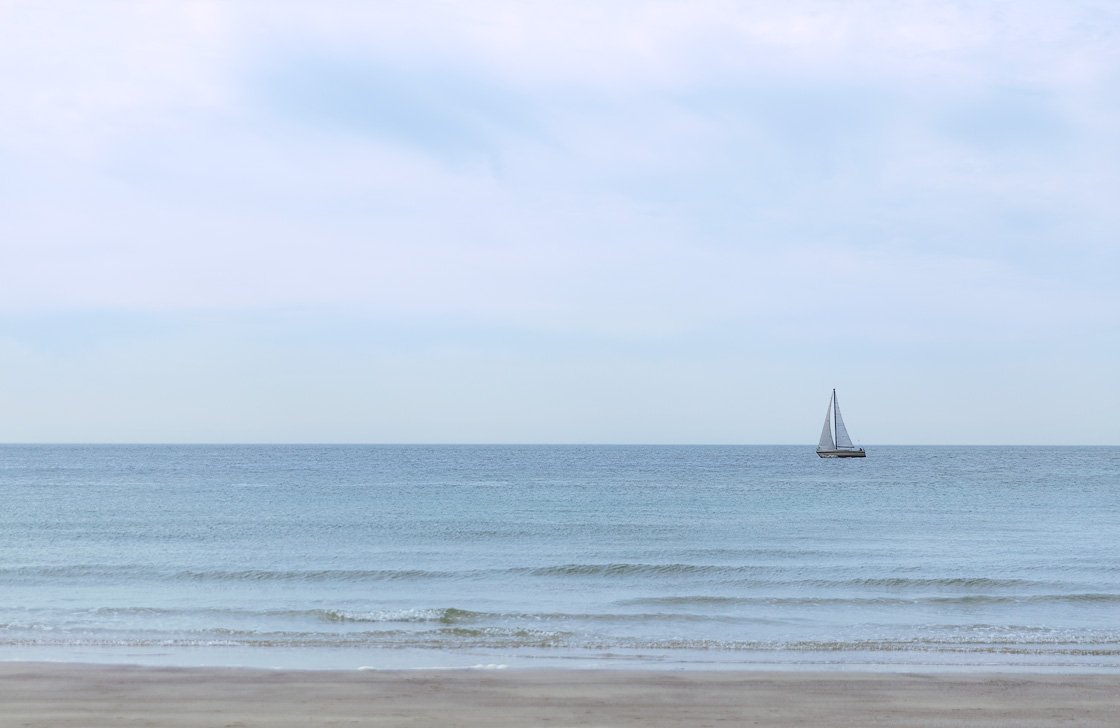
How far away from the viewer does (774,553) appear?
31469 mm

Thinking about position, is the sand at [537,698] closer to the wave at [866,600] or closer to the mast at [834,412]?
the wave at [866,600]

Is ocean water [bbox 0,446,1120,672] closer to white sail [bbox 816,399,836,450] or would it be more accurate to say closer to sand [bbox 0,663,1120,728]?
sand [bbox 0,663,1120,728]

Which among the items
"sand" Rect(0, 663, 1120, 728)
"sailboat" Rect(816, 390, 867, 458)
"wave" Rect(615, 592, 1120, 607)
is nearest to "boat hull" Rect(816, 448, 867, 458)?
"sailboat" Rect(816, 390, 867, 458)

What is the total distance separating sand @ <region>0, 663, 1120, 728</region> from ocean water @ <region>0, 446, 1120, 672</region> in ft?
3.79

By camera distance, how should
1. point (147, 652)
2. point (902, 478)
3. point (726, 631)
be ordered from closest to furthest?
1. point (147, 652)
2. point (726, 631)
3. point (902, 478)

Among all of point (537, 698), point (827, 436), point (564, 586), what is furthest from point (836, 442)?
point (537, 698)

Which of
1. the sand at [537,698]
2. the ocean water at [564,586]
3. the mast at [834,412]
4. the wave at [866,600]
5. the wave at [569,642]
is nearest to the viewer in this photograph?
the sand at [537,698]

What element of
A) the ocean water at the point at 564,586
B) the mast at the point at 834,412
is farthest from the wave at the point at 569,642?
the mast at the point at 834,412

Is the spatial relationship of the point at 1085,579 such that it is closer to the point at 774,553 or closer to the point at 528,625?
the point at 774,553

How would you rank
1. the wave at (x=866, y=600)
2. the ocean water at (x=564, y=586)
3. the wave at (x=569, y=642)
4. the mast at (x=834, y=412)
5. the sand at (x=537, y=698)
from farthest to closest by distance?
the mast at (x=834, y=412) < the wave at (x=866, y=600) < the wave at (x=569, y=642) < the ocean water at (x=564, y=586) < the sand at (x=537, y=698)

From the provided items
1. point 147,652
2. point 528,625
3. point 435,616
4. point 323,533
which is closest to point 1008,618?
point 528,625

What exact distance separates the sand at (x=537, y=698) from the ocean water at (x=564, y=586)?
1.15m

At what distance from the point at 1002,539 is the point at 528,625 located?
22.4m

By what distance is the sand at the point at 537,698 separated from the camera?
40.3 feet
